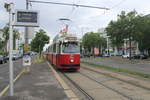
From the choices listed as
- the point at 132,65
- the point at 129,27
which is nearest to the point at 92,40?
the point at 129,27

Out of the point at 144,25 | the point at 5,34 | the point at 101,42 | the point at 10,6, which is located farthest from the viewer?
the point at 101,42

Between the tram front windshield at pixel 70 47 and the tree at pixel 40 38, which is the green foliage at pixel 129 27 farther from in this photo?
the tram front windshield at pixel 70 47

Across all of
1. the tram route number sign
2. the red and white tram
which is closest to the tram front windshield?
the red and white tram

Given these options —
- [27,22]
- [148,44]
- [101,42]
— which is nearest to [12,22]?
[27,22]

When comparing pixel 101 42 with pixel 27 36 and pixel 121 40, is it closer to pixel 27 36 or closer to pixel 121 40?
pixel 121 40

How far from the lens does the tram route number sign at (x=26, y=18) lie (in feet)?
25.1

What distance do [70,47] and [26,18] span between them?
36.2ft

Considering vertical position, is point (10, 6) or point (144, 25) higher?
point (144, 25)

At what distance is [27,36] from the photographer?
1883 cm

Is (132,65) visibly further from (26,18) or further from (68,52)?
(26,18)

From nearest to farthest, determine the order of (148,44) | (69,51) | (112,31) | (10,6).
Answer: (10,6) → (69,51) → (112,31) → (148,44)

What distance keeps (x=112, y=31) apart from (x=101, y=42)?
44.3m

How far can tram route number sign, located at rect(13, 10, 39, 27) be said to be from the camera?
7660 millimetres

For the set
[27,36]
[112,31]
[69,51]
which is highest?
[112,31]
